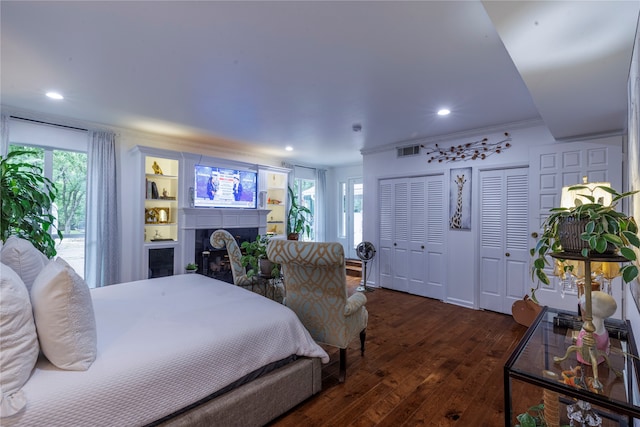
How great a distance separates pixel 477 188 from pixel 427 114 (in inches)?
54.8

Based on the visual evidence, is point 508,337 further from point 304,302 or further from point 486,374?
point 304,302

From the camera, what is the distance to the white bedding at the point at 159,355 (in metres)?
1.18

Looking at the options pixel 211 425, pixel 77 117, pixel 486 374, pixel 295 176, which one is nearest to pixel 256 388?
pixel 211 425

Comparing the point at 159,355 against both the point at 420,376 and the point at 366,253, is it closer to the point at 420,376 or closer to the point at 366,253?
the point at 420,376

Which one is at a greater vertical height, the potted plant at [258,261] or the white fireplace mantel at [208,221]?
the white fireplace mantel at [208,221]

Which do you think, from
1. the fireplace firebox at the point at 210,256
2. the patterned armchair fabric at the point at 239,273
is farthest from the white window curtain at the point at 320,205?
the patterned armchair fabric at the point at 239,273

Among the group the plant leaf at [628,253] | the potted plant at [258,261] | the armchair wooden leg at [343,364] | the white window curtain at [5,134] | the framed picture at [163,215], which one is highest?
the white window curtain at [5,134]

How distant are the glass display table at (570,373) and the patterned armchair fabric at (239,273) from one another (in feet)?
7.67

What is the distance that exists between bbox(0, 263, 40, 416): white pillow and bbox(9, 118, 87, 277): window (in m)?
3.32

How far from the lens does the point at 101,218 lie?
393 cm

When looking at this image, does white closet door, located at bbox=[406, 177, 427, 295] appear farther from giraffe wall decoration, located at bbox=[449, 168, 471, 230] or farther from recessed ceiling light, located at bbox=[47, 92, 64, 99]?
recessed ceiling light, located at bbox=[47, 92, 64, 99]

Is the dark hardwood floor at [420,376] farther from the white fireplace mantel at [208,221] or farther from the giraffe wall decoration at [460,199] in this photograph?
the white fireplace mantel at [208,221]

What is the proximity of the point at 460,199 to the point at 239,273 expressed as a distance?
322 cm

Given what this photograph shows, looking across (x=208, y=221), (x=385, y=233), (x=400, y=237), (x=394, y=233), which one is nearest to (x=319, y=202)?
(x=385, y=233)
